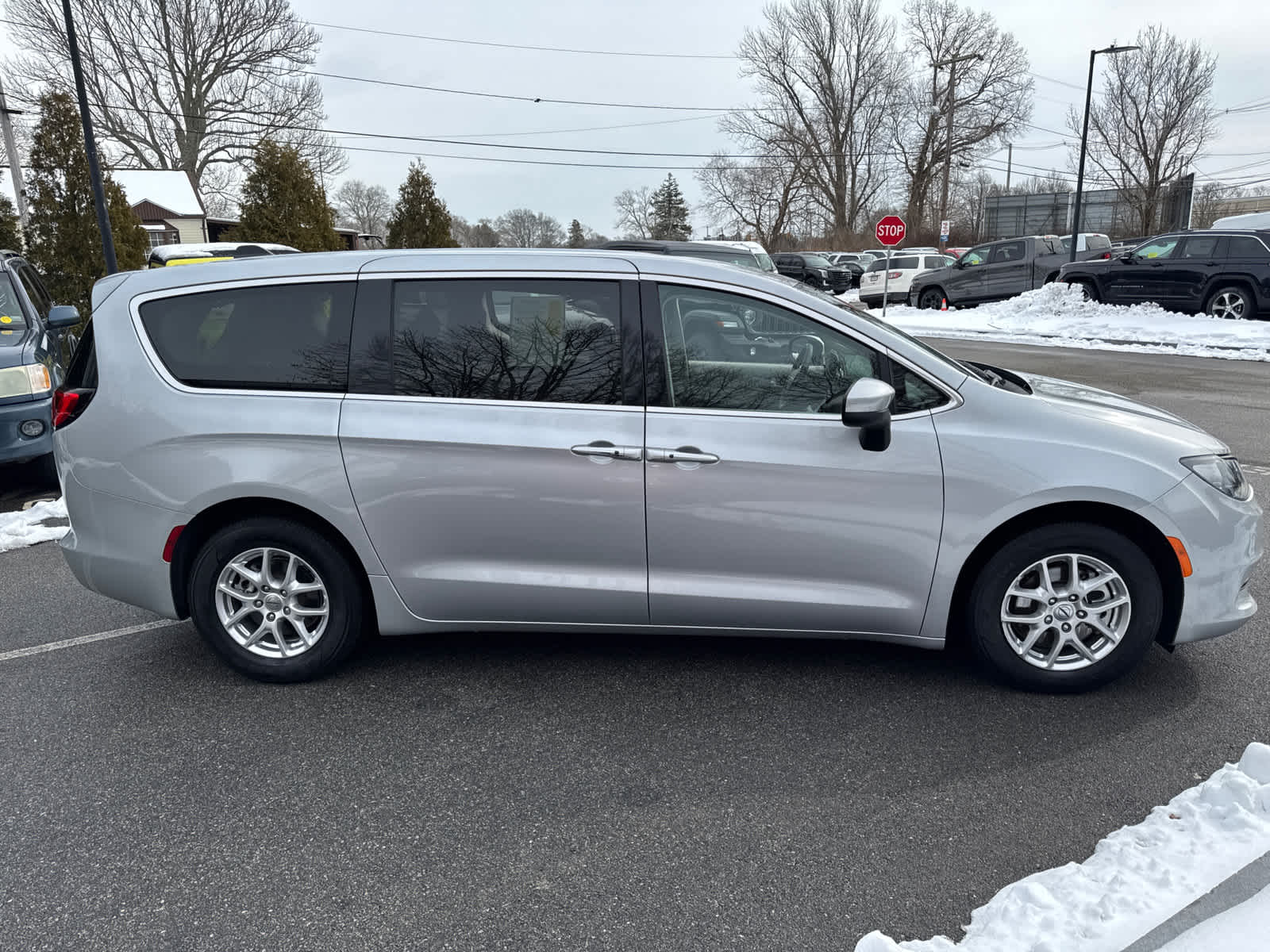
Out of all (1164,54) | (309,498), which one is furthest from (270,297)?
(1164,54)

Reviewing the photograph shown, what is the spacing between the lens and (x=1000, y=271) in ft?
79.3

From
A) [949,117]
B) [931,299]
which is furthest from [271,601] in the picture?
[949,117]

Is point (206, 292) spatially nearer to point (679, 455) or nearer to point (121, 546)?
point (121, 546)

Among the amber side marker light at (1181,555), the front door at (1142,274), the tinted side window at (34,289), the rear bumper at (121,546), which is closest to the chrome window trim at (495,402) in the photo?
the rear bumper at (121,546)

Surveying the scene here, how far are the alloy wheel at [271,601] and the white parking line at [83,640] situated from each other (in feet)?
3.44

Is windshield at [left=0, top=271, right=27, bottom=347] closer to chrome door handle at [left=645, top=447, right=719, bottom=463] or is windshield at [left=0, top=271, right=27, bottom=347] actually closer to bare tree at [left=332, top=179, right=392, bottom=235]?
chrome door handle at [left=645, top=447, right=719, bottom=463]

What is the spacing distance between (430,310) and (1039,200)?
182 ft

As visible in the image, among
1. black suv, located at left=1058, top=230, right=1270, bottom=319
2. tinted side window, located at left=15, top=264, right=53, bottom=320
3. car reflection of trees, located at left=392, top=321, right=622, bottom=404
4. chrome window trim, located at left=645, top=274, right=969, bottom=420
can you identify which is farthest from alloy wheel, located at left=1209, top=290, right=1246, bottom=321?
tinted side window, located at left=15, top=264, right=53, bottom=320

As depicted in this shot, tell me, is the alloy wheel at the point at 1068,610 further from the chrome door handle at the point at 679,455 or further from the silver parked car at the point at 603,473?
the chrome door handle at the point at 679,455

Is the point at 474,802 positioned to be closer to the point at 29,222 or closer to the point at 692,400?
the point at 692,400

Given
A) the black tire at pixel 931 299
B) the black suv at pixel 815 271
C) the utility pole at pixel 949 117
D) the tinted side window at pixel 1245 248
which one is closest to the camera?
the tinted side window at pixel 1245 248

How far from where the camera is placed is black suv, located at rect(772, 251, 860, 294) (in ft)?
102

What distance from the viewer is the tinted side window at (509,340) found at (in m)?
3.65

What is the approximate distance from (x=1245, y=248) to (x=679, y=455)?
17.8m
